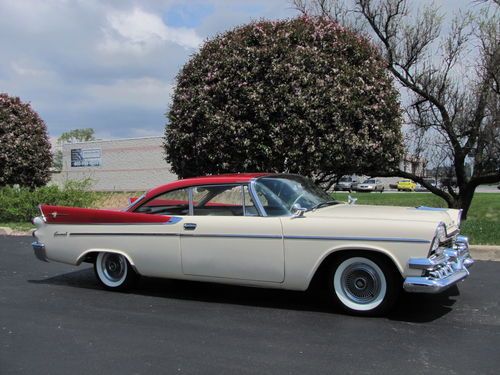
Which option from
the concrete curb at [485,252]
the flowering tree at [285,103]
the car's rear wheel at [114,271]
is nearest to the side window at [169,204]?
the car's rear wheel at [114,271]

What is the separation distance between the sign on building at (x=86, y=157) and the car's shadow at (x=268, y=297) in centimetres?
4852

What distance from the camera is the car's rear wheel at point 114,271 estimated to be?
21.2 feet

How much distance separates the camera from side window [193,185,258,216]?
5781mm

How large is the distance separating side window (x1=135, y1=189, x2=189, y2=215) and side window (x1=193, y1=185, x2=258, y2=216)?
14 cm

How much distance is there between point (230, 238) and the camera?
567 cm

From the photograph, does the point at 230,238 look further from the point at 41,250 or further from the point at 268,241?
the point at 41,250

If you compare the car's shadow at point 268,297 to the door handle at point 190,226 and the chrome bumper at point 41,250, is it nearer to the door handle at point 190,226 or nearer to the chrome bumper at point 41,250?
the chrome bumper at point 41,250

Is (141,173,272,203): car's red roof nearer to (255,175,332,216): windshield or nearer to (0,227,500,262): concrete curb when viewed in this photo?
(255,175,332,216): windshield

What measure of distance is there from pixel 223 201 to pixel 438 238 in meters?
2.30

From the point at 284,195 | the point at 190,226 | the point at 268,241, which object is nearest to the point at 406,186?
the point at 284,195

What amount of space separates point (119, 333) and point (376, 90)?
7196 millimetres

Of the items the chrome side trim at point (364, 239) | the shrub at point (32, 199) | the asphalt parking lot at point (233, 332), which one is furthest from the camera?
the shrub at point (32, 199)

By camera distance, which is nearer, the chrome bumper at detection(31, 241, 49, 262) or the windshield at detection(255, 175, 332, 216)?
the windshield at detection(255, 175, 332, 216)

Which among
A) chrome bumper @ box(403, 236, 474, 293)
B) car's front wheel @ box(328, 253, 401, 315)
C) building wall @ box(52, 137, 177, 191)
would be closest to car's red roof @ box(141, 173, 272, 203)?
car's front wheel @ box(328, 253, 401, 315)
